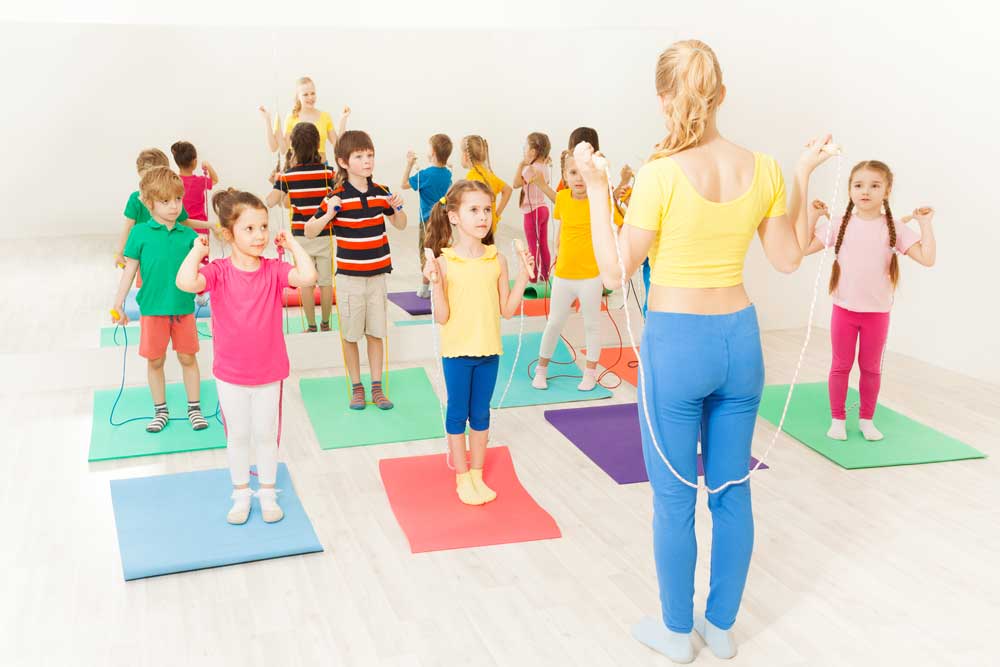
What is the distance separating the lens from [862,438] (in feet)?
14.1

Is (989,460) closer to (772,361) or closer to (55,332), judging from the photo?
(772,361)

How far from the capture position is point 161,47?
4.84 meters

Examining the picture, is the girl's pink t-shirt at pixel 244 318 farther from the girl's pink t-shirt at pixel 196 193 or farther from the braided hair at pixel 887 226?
the braided hair at pixel 887 226

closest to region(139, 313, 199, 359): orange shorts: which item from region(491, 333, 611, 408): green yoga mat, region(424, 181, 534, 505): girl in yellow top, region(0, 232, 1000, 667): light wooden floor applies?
region(0, 232, 1000, 667): light wooden floor

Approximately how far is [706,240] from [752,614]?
1187mm

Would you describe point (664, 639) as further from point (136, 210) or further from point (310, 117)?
point (310, 117)

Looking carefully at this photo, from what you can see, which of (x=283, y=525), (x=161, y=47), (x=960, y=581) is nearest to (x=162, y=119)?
(x=161, y=47)

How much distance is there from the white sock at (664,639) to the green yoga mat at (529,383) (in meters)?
2.11

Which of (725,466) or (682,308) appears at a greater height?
(682,308)

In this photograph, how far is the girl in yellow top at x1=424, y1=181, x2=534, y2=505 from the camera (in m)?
3.38

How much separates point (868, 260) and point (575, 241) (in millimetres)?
1353

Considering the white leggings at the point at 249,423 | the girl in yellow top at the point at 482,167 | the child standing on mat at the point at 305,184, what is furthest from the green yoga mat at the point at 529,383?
the white leggings at the point at 249,423

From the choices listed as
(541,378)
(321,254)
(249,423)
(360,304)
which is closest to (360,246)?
(360,304)

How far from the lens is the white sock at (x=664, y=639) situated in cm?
258
